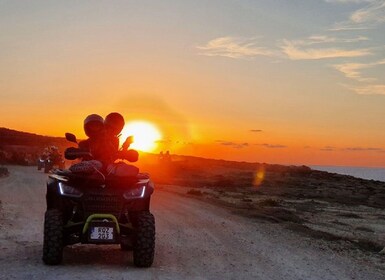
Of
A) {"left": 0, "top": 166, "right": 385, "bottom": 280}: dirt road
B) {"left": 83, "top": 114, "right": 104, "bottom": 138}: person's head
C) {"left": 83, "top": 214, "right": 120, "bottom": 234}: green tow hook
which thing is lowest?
{"left": 0, "top": 166, "right": 385, "bottom": 280}: dirt road

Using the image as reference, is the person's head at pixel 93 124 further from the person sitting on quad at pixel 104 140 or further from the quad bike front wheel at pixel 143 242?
the quad bike front wheel at pixel 143 242

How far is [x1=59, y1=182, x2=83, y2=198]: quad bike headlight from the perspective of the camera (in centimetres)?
959

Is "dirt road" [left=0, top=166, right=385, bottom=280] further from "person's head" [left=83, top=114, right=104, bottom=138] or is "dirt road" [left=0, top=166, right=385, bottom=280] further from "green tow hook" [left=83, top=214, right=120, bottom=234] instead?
"person's head" [left=83, top=114, right=104, bottom=138]

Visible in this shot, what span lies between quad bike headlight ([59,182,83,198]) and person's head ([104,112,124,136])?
1348 millimetres

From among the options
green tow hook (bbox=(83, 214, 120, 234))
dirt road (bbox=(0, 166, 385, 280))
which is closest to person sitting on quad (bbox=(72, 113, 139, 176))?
green tow hook (bbox=(83, 214, 120, 234))

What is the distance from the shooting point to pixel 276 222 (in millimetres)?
20047

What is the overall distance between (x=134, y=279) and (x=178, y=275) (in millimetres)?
966

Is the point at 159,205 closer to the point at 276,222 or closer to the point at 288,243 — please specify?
the point at 276,222

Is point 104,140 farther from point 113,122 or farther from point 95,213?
point 95,213

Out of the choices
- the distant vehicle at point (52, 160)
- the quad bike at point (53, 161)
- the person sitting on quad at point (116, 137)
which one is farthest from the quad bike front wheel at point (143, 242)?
the quad bike at point (53, 161)

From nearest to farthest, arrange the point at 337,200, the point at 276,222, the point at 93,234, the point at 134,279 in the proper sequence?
the point at 134,279 → the point at 93,234 → the point at 276,222 → the point at 337,200

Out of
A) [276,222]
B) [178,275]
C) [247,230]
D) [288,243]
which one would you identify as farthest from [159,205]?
[178,275]

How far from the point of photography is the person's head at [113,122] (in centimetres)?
1036

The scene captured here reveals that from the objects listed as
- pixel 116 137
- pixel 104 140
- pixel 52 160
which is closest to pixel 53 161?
pixel 52 160
